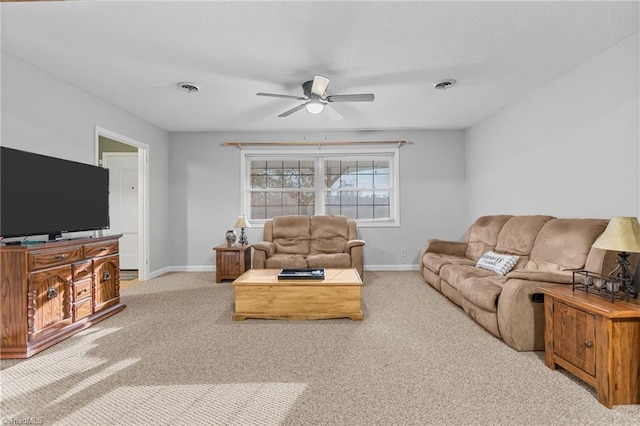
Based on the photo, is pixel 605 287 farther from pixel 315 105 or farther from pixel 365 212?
pixel 365 212

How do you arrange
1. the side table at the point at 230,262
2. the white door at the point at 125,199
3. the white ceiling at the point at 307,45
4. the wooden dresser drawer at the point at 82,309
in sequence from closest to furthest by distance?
the white ceiling at the point at 307,45
the wooden dresser drawer at the point at 82,309
the side table at the point at 230,262
the white door at the point at 125,199

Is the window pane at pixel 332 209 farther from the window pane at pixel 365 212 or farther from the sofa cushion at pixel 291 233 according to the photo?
the sofa cushion at pixel 291 233

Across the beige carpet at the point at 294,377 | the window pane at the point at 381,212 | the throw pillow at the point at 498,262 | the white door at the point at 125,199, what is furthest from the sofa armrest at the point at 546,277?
the white door at the point at 125,199

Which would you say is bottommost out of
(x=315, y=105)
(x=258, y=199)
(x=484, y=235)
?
(x=484, y=235)

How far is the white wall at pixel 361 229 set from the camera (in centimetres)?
547

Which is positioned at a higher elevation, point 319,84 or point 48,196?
point 319,84

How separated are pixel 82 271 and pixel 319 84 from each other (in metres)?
2.91

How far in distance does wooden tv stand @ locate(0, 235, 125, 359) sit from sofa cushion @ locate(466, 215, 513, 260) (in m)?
4.50

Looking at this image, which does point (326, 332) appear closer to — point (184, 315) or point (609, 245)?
point (184, 315)

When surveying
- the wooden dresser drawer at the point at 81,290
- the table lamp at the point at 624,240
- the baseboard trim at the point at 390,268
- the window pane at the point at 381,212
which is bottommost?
the baseboard trim at the point at 390,268

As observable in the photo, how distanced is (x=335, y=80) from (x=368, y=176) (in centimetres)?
256

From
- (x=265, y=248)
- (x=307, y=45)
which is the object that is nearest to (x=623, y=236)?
(x=307, y=45)

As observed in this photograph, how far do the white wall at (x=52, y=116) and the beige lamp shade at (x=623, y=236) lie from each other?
486cm

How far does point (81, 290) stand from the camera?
112 inches
